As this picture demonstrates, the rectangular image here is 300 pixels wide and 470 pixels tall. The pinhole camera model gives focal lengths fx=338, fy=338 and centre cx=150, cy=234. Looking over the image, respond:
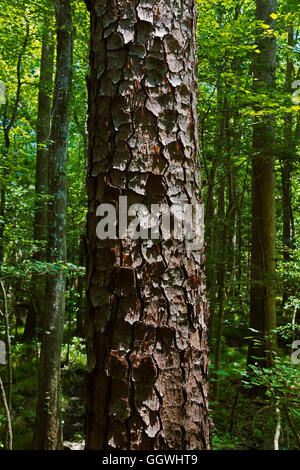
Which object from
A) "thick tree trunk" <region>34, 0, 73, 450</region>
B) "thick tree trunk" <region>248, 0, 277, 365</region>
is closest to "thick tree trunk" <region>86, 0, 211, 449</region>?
"thick tree trunk" <region>34, 0, 73, 450</region>

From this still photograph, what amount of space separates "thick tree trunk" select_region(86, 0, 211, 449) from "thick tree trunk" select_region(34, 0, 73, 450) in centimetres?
490

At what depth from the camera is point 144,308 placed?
3.64 ft

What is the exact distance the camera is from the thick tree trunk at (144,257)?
1085mm

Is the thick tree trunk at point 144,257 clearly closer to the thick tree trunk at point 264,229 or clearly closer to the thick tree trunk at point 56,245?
the thick tree trunk at point 56,245

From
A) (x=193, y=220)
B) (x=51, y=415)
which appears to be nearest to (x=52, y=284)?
Answer: (x=51, y=415)

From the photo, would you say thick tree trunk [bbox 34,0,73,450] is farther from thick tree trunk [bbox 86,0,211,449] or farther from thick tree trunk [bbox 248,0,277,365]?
thick tree trunk [bbox 86,0,211,449]

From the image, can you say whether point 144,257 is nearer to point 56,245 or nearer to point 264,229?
point 56,245

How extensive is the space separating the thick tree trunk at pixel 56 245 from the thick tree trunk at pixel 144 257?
4.90m

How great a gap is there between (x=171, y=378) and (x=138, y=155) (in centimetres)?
75

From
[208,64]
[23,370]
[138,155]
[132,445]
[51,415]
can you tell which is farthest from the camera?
[23,370]

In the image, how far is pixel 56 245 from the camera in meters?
6.06

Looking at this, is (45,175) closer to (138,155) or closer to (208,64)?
(208,64)

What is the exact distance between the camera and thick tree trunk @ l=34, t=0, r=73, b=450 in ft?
19.2

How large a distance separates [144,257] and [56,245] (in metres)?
5.20
